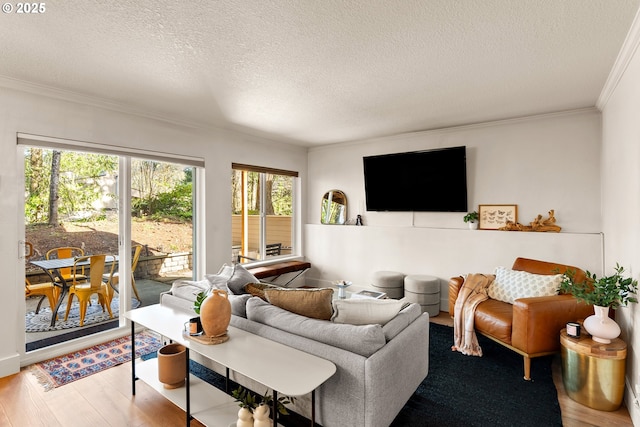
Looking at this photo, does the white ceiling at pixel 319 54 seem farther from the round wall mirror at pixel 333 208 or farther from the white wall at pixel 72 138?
the round wall mirror at pixel 333 208

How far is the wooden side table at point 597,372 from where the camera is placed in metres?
2.19

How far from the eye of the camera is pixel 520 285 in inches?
122

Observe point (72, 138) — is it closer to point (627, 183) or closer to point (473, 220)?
point (473, 220)

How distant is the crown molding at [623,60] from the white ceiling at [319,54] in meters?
0.04

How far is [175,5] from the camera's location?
69.8 inches

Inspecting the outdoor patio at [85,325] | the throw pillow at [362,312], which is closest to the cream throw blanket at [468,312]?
the throw pillow at [362,312]

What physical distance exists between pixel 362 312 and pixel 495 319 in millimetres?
1502

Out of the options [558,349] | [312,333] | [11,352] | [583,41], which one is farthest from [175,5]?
[558,349]

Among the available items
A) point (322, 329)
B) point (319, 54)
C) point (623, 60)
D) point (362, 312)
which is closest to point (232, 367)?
point (322, 329)

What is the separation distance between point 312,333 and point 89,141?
2.96 metres

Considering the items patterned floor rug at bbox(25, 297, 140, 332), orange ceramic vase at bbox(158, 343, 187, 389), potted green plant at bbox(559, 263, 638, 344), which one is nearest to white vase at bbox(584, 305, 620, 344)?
potted green plant at bbox(559, 263, 638, 344)

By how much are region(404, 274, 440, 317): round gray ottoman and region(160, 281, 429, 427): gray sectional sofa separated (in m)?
1.84

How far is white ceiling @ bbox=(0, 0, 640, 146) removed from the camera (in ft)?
6.03

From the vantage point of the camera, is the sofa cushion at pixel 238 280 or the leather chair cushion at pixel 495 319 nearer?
the sofa cushion at pixel 238 280
